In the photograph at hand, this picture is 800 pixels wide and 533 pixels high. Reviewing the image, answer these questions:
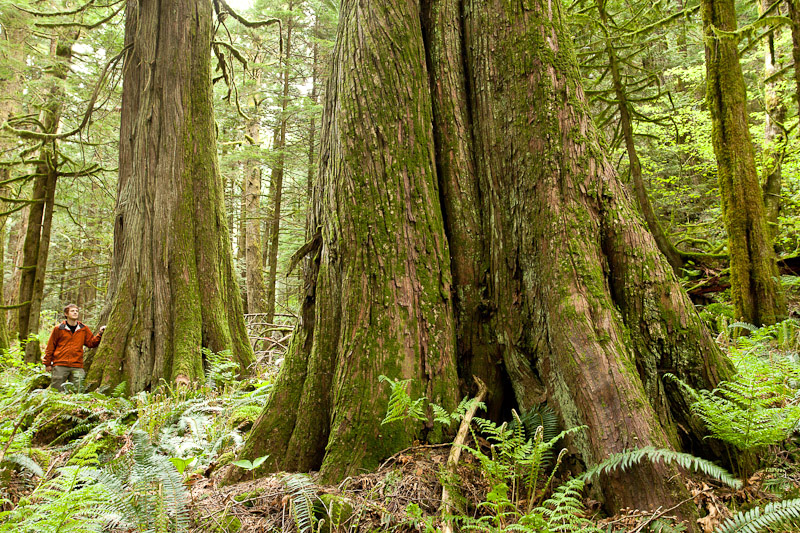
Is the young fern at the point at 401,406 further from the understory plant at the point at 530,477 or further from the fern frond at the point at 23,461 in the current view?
the fern frond at the point at 23,461

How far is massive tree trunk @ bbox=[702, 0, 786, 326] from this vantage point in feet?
17.3

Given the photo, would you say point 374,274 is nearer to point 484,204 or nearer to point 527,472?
point 484,204

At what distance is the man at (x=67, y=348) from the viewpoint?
5906 millimetres

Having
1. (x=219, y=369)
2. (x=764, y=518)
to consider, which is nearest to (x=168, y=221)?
(x=219, y=369)

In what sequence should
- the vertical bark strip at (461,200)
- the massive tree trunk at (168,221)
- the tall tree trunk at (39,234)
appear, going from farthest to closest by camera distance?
the tall tree trunk at (39,234)
the massive tree trunk at (168,221)
the vertical bark strip at (461,200)

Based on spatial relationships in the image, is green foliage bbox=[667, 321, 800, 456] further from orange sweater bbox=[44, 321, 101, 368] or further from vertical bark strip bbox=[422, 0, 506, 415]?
orange sweater bbox=[44, 321, 101, 368]

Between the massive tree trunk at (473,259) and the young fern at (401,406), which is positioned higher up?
the massive tree trunk at (473,259)

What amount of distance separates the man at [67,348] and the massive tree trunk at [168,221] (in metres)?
0.67

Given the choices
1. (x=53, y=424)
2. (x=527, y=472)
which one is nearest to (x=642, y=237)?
(x=527, y=472)

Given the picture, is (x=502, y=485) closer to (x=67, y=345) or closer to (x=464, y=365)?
(x=464, y=365)

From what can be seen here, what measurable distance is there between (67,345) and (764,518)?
7.61 metres

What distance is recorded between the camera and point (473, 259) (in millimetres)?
3061

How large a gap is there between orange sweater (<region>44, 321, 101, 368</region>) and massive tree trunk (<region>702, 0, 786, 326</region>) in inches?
338

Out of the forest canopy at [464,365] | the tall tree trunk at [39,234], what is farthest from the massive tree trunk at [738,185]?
the tall tree trunk at [39,234]
